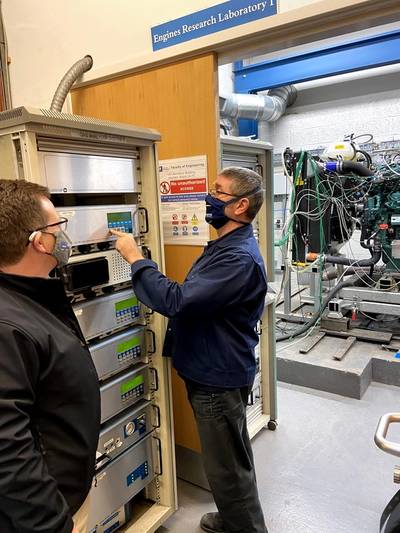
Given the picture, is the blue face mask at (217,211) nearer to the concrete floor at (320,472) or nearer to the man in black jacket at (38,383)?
the man in black jacket at (38,383)

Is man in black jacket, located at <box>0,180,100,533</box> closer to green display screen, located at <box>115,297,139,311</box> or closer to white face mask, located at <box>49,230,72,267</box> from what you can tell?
white face mask, located at <box>49,230,72,267</box>

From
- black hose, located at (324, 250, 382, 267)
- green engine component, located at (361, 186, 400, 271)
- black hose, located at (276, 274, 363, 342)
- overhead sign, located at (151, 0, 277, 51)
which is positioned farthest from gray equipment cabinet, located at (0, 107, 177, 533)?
green engine component, located at (361, 186, 400, 271)

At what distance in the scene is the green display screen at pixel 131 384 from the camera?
1676mm

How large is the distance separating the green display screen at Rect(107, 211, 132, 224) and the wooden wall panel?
0.52 meters

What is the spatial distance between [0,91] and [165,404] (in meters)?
2.29

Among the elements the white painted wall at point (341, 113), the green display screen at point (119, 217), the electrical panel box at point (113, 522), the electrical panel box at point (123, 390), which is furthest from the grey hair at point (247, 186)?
the white painted wall at point (341, 113)

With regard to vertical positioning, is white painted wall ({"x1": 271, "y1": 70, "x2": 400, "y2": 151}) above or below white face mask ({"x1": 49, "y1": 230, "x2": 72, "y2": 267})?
above

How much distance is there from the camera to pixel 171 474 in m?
1.88

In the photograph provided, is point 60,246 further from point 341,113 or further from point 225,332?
point 341,113

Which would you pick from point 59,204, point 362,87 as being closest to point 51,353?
point 59,204

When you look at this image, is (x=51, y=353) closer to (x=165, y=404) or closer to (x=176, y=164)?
(x=165, y=404)

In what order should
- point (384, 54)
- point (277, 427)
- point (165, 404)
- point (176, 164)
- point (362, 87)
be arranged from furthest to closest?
point (362, 87)
point (384, 54)
point (277, 427)
point (176, 164)
point (165, 404)

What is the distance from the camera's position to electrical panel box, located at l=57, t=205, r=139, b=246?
141 centimetres

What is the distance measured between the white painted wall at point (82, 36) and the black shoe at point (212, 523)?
225 centimetres
